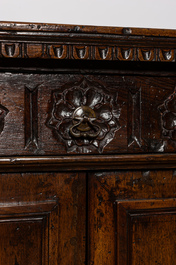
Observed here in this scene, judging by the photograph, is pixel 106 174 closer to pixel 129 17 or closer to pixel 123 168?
pixel 123 168

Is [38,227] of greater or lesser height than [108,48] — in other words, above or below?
below

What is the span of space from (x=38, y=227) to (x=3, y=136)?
173 mm

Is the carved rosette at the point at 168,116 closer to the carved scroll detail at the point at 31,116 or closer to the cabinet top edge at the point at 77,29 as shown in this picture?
the cabinet top edge at the point at 77,29

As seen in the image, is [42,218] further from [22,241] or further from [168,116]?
[168,116]

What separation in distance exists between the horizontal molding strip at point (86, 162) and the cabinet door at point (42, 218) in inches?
0.7

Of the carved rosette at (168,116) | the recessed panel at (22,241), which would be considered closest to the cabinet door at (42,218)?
the recessed panel at (22,241)

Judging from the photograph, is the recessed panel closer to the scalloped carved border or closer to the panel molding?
the panel molding

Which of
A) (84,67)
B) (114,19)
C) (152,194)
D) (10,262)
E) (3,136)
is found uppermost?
(114,19)

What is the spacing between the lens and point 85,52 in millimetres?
431

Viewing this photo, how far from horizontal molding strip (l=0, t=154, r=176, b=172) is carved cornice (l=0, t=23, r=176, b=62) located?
0.17 m

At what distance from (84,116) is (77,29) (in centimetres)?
14

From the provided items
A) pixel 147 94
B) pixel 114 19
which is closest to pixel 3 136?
pixel 147 94

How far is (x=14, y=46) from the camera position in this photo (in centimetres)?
41

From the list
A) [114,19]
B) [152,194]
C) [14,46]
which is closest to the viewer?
[14,46]
